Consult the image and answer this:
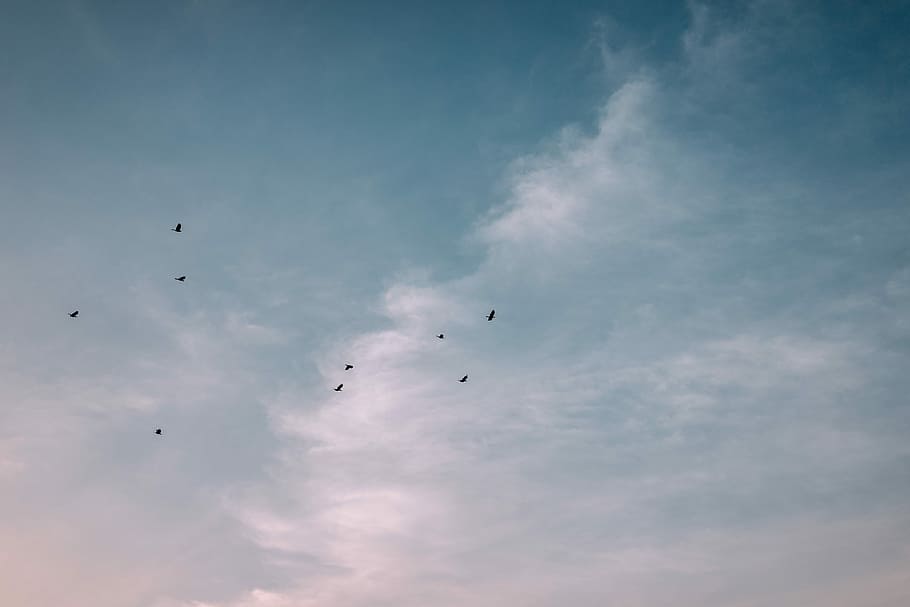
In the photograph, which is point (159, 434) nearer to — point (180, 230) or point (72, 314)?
point (72, 314)

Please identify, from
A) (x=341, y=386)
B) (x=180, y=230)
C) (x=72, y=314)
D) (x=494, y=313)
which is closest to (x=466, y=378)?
(x=494, y=313)

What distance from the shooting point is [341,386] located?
250ft

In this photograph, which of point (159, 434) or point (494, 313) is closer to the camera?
point (494, 313)

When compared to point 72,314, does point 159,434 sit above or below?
below

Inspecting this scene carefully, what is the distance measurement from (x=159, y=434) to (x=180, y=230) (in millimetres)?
31838

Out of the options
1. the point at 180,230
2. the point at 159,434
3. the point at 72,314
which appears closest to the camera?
the point at 180,230

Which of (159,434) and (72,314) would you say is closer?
(72,314)

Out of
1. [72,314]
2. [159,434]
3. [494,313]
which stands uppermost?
[72,314]

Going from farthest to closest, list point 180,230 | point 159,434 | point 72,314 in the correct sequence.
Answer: point 159,434 < point 72,314 < point 180,230

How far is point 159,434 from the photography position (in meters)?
79.8

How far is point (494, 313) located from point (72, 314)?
57578 mm

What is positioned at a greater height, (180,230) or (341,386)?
(180,230)

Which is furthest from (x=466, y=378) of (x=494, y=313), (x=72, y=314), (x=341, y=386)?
(x=72, y=314)

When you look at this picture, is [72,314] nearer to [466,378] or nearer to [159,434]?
[159,434]
